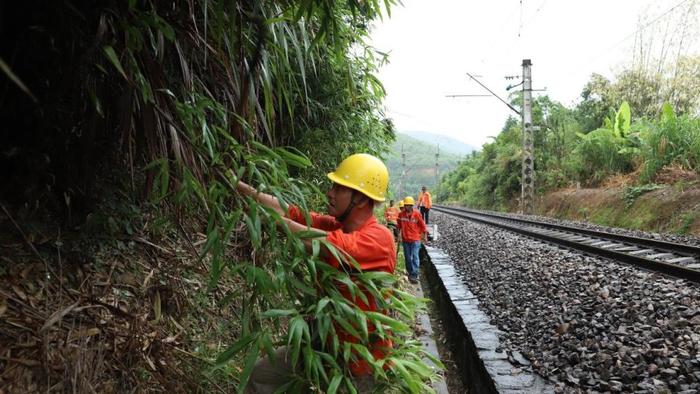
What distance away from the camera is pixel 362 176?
7.15 feet

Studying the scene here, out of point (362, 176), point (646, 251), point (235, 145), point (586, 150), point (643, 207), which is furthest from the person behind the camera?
point (586, 150)

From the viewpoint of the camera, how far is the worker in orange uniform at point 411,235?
352 inches

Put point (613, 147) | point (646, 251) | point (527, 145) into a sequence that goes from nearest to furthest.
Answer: point (646, 251) → point (613, 147) → point (527, 145)

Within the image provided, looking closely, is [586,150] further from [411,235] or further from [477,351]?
[477,351]

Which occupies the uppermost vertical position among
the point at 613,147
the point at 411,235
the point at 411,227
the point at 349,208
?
the point at 613,147

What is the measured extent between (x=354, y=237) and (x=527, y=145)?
23.8 meters

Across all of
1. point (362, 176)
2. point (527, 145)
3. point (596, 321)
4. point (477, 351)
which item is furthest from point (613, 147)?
point (362, 176)

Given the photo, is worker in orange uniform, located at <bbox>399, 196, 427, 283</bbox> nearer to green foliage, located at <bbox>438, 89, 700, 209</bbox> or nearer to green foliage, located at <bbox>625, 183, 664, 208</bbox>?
green foliage, located at <bbox>625, 183, 664, 208</bbox>

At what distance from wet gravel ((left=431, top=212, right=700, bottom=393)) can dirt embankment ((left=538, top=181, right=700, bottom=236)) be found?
19.9 feet

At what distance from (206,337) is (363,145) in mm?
3187

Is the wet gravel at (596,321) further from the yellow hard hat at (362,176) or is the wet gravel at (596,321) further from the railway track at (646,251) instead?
the yellow hard hat at (362,176)

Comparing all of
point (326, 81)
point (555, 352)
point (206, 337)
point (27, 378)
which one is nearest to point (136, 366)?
point (27, 378)

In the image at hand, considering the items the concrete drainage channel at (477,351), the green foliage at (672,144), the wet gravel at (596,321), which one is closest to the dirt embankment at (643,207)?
the green foliage at (672,144)

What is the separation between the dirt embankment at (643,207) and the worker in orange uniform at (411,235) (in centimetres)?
683
